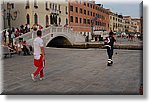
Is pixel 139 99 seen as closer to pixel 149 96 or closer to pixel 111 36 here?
pixel 149 96

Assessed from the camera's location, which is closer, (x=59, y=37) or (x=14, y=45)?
(x=14, y=45)

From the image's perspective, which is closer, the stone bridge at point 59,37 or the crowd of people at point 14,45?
the crowd of people at point 14,45

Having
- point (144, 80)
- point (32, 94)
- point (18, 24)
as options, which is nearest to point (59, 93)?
point (32, 94)

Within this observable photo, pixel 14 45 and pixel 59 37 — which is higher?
pixel 59 37

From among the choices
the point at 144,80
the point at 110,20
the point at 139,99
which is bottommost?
the point at 139,99

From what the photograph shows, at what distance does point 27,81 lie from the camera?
12.7 ft

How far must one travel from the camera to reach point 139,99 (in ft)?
10.1

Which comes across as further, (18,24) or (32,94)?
Result: (18,24)

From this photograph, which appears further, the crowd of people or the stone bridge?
the stone bridge

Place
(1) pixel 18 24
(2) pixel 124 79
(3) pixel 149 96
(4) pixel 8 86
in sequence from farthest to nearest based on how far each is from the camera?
(1) pixel 18 24
(2) pixel 124 79
(4) pixel 8 86
(3) pixel 149 96

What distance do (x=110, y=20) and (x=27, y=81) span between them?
2379 millimetres

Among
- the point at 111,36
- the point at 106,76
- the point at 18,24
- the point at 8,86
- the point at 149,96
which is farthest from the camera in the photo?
the point at 18,24

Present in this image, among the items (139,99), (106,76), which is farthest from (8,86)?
(139,99)

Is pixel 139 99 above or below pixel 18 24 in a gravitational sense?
below
